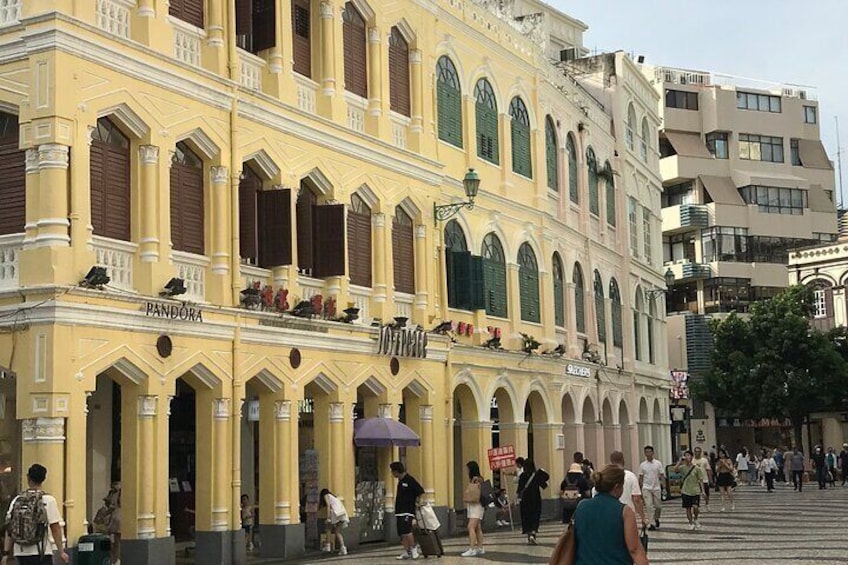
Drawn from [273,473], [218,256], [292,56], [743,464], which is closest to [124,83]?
[218,256]

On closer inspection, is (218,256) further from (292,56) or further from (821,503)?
(821,503)

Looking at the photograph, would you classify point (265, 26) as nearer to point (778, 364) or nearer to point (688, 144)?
point (778, 364)

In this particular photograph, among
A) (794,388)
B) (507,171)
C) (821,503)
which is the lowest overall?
(821,503)

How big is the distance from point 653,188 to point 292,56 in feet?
90.8

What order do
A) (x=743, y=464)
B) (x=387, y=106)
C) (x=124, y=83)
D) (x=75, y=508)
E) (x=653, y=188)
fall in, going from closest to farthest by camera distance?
1. (x=75, y=508)
2. (x=124, y=83)
3. (x=387, y=106)
4. (x=653, y=188)
5. (x=743, y=464)

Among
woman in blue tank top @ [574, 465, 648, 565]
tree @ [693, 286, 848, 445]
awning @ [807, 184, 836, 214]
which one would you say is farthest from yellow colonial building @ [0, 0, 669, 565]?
awning @ [807, 184, 836, 214]

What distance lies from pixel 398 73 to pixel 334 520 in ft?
32.4

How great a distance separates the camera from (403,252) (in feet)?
91.6

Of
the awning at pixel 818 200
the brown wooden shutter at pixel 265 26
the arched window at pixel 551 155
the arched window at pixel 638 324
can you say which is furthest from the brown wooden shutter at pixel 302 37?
the awning at pixel 818 200

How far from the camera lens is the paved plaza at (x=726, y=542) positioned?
21.0 metres

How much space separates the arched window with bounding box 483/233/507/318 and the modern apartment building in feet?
117

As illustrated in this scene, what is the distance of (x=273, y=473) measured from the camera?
22922 mm

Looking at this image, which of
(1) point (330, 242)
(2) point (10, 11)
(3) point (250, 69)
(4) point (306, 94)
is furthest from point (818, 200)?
(2) point (10, 11)

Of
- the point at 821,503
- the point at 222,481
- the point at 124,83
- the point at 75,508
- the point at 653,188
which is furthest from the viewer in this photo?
the point at 653,188
